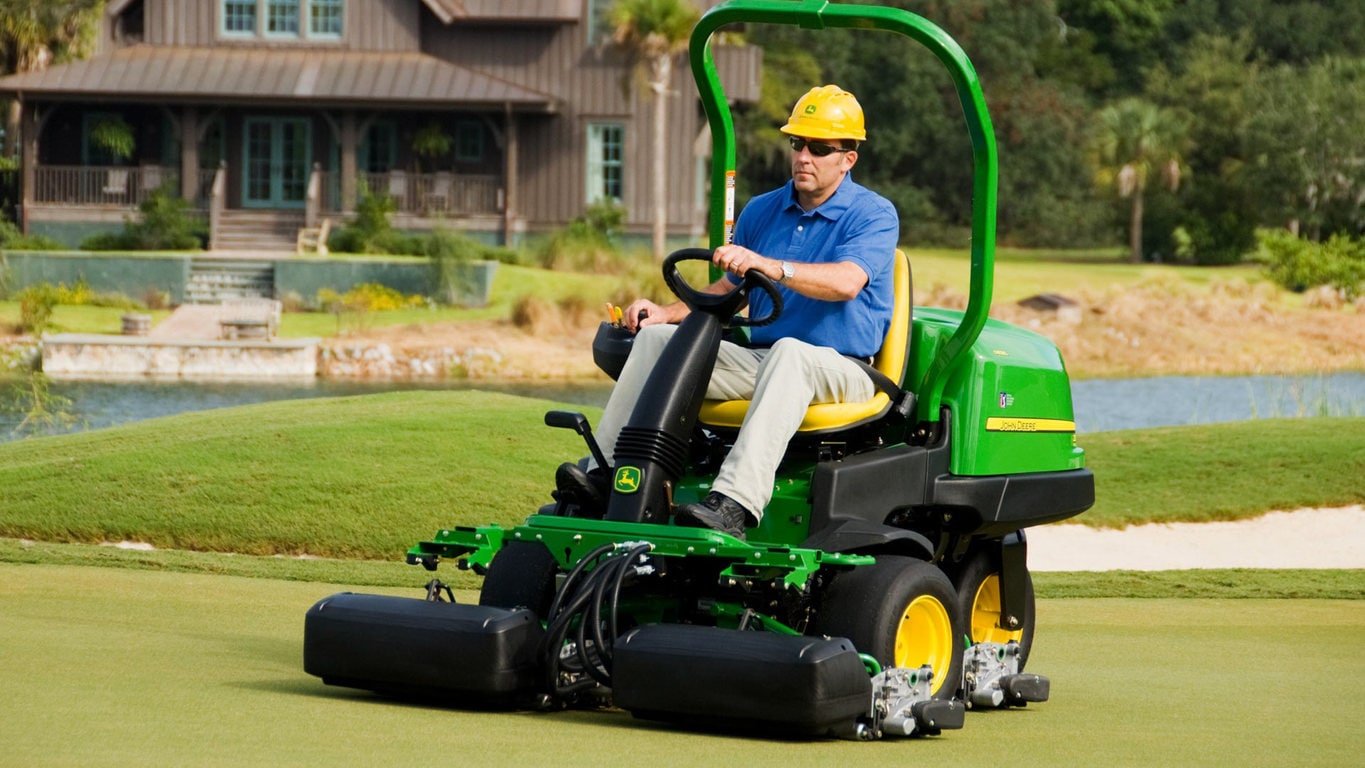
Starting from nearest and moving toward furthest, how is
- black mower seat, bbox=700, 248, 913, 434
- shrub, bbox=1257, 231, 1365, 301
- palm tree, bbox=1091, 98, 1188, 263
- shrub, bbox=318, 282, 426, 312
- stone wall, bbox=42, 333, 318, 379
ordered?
black mower seat, bbox=700, 248, 913, 434 → stone wall, bbox=42, 333, 318, 379 → shrub, bbox=318, 282, 426, 312 → shrub, bbox=1257, 231, 1365, 301 → palm tree, bbox=1091, 98, 1188, 263

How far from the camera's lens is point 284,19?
Answer: 38.2m

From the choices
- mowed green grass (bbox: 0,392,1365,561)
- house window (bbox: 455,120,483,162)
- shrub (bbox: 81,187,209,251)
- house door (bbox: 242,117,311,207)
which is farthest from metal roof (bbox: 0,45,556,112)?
mowed green grass (bbox: 0,392,1365,561)

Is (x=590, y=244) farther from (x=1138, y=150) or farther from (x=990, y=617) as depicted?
(x=990, y=617)

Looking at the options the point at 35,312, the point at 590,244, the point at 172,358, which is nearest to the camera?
the point at 172,358

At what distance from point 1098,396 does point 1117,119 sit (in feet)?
103

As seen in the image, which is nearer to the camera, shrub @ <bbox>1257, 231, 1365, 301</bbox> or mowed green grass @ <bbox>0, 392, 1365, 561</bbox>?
mowed green grass @ <bbox>0, 392, 1365, 561</bbox>

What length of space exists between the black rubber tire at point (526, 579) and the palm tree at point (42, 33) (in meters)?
36.5

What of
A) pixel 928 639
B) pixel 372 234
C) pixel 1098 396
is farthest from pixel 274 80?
pixel 928 639

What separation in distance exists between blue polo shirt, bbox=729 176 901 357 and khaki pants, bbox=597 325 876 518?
0.47ft

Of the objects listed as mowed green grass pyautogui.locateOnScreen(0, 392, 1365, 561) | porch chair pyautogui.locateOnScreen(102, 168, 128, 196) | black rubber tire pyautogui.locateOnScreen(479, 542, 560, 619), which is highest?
porch chair pyautogui.locateOnScreen(102, 168, 128, 196)

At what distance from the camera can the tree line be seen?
53.2 meters

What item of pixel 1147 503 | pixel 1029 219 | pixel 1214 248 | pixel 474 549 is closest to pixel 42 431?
pixel 1147 503

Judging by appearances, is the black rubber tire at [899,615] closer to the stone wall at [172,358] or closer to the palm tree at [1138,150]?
the stone wall at [172,358]

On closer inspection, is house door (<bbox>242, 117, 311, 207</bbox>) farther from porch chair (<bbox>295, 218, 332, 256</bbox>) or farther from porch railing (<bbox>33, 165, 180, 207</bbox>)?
porch chair (<bbox>295, 218, 332, 256</bbox>)
